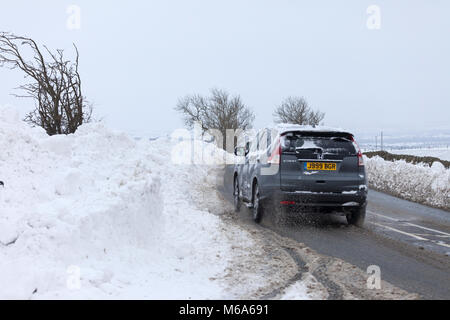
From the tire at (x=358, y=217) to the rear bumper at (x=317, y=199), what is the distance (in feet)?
1.33

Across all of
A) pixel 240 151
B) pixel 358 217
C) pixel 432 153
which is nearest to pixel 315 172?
pixel 358 217

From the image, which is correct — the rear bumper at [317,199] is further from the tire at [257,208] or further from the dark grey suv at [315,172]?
the tire at [257,208]

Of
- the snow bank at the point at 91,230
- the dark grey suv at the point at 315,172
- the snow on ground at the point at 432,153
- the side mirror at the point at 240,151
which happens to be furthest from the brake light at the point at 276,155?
the snow on ground at the point at 432,153

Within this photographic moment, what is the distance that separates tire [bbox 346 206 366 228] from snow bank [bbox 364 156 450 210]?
5046 mm

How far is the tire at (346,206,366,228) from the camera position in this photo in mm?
8855

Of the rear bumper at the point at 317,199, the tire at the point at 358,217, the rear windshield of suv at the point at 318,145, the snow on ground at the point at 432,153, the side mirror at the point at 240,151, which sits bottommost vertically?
the snow on ground at the point at 432,153

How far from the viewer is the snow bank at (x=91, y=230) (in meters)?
4.63

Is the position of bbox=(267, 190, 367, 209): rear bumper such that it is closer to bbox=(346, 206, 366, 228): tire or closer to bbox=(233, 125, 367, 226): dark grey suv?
bbox=(233, 125, 367, 226): dark grey suv

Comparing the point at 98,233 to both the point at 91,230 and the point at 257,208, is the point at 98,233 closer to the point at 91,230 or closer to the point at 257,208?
the point at 91,230

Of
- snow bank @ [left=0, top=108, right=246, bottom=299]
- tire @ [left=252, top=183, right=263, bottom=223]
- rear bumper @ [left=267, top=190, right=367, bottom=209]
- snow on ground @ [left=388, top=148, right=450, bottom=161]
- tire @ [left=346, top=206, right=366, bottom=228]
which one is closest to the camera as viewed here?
snow bank @ [left=0, top=108, right=246, bottom=299]

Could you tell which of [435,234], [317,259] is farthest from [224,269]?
[435,234]

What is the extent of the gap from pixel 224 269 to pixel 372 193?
37.4 feet

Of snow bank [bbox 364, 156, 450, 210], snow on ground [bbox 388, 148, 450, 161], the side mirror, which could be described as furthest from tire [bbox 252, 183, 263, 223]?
snow on ground [bbox 388, 148, 450, 161]

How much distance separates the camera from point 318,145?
854 cm
